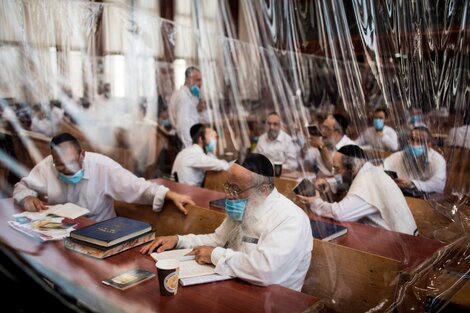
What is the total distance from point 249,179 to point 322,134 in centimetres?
209

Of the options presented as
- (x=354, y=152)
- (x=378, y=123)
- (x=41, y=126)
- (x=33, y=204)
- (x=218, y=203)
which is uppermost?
(x=41, y=126)

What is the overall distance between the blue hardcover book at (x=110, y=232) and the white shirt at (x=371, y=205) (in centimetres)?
97

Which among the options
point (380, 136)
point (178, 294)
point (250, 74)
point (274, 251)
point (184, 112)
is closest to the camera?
point (178, 294)

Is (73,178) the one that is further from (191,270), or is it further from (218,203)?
(191,270)

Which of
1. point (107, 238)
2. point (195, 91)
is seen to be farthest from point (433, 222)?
point (195, 91)

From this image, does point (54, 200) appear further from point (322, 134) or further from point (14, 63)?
point (322, 134)

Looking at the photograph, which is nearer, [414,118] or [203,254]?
[203,254]

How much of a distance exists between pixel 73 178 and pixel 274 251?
1.17 metres

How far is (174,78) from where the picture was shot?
5.68m

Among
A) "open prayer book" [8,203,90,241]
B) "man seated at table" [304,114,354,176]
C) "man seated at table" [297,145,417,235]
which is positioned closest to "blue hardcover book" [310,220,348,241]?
"man seated at table" [297,145,417,235]

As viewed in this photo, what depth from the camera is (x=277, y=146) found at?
4215 mm

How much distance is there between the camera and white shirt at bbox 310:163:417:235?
2250mm

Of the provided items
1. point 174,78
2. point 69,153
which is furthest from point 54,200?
point 174,78

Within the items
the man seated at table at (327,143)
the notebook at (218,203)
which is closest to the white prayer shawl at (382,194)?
the man seated at table at (327,143)
